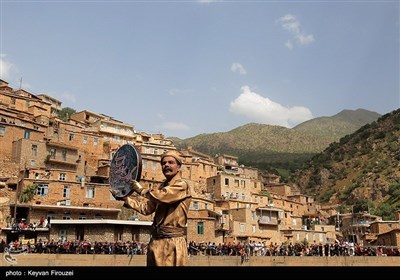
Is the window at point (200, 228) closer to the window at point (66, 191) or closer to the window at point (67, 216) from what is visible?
the window at point (67, 216)

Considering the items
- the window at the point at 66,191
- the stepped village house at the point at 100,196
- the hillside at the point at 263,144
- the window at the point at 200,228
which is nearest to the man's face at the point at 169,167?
the stepped village house at the point at 100,196

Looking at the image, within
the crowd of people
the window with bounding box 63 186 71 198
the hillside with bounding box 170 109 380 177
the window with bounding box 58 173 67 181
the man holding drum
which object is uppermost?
the hillside with bounding box 170 109 380 177

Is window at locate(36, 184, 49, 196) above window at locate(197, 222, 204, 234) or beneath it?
above

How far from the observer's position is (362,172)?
96.3 m

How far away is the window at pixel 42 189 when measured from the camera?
40.4 metres

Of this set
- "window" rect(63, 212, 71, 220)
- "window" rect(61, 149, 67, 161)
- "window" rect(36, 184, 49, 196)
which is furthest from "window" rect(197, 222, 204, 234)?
"window" rect(61, 149, 67, 161)

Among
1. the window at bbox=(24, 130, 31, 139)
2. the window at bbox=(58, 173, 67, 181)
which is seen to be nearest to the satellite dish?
the window at bbox=(58, 173, 67, 181)

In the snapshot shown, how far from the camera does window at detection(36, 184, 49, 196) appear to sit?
40.4m

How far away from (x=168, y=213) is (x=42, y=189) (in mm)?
36784

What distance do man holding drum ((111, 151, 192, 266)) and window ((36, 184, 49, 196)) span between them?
3604 centimetres

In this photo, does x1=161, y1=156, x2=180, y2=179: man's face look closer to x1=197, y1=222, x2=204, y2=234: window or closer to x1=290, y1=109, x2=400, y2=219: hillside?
x1=197, y1=222, x2=204, y2=234: window

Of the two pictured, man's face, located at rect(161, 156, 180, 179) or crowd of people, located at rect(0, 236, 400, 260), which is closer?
man's face, located at rect(161, 156, 180, 179)

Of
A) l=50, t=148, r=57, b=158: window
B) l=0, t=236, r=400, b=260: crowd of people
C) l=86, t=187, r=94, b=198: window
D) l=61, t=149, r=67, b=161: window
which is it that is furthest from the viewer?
l=61, t=149, r=67, b=161: window

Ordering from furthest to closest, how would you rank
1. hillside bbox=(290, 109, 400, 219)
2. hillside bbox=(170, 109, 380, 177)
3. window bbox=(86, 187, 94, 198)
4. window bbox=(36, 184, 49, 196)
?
hillside bbox=(170, 109, 380, 177)
hillside bbox=(290, 109, 400, 219)
window bbox=(86, 187, 94, 198)
window bbox=(36, 184, 49, 196)
